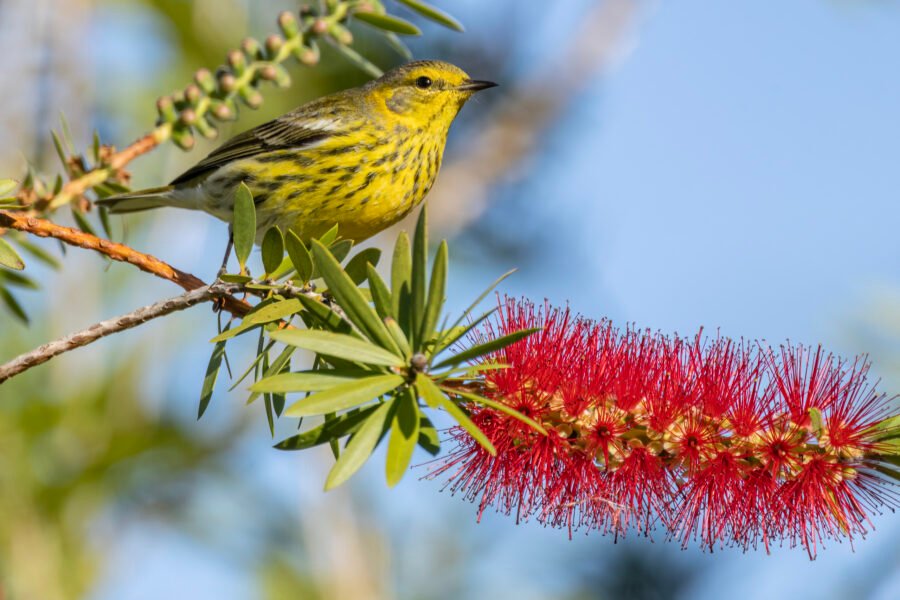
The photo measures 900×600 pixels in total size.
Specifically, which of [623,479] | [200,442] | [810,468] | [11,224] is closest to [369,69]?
[11,224]

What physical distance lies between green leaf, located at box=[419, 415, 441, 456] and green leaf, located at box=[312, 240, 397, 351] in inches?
7.5

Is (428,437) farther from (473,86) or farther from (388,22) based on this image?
(473,86)

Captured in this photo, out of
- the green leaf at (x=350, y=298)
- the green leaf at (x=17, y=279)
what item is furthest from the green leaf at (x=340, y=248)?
the green leaf at (x=17, y=279)

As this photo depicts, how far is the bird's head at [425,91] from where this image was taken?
16.4 feet

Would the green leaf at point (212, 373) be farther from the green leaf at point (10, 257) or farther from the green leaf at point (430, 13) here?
the green leaf at point (430, 13)

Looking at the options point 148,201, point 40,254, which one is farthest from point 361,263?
point 148,201

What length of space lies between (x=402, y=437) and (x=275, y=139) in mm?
3060

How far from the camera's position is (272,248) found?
243cm

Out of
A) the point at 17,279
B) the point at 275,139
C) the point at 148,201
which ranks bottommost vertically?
the point at 148,201

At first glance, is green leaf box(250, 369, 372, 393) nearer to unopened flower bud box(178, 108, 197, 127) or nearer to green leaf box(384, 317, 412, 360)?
green leaf box(384, 317, 412, 360)

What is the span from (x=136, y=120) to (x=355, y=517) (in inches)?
136

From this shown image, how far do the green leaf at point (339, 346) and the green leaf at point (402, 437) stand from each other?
0.08 m

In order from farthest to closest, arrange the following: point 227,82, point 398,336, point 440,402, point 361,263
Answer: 1. point 227,82
2. point 361,263
3. point 398,336
4. point 440,402

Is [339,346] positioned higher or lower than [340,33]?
lower
